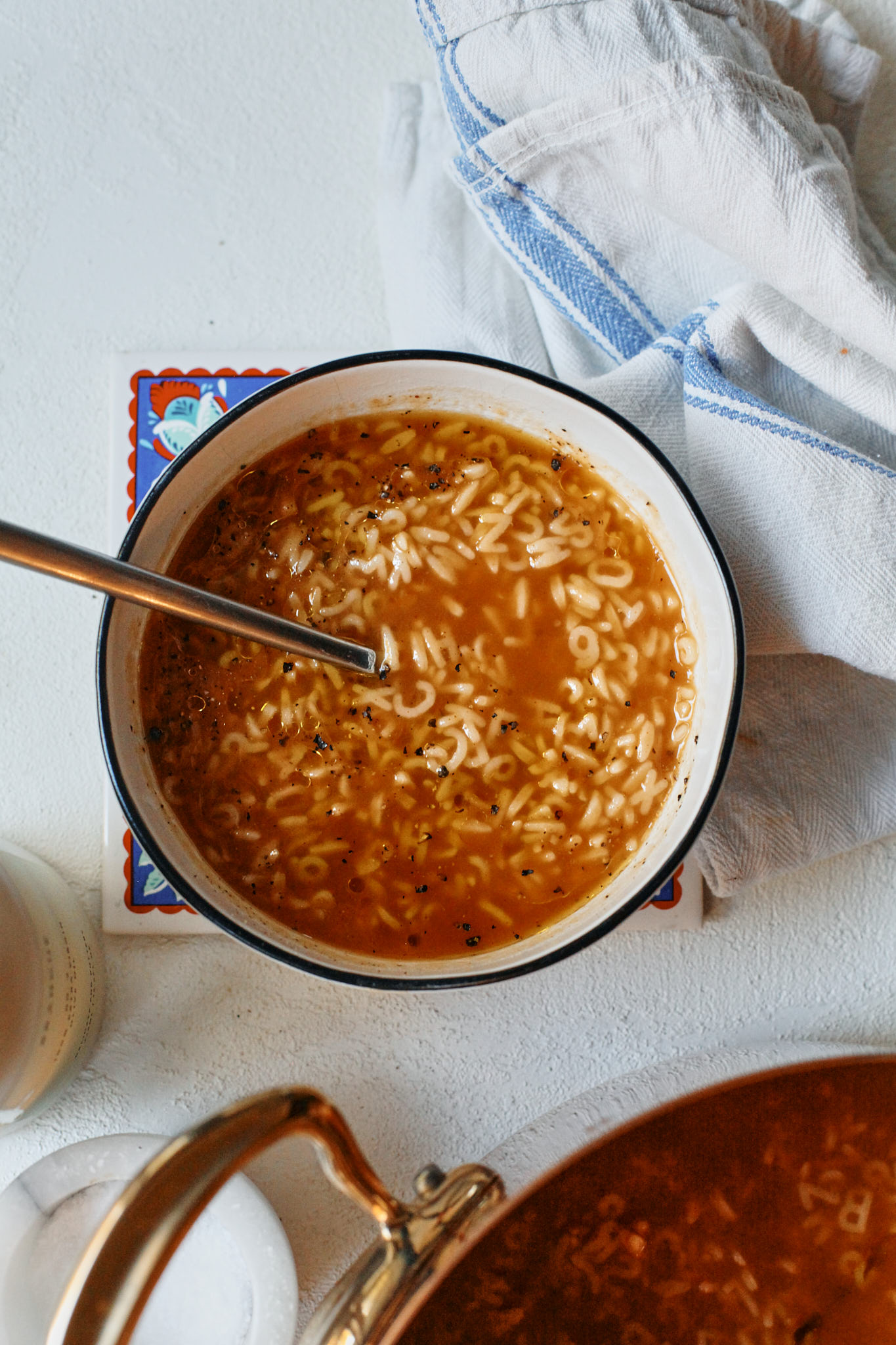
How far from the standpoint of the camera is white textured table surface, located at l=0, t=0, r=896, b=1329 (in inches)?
78.2

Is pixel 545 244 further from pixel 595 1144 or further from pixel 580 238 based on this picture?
pixel 595 1144

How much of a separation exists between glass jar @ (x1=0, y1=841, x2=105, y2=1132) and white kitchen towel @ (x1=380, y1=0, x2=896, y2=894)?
3.63 feet

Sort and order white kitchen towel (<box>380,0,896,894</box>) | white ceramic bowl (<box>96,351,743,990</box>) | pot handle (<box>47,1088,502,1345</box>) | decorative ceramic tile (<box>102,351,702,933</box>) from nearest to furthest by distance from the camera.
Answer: pot handle (<box>47,1088,502,1345</box>) → white ceramic bowl (<box>96,351,743,990</box>) → white kitchen towel (<box>380,0,896,894</box>) → decorative ceramic tile (<box>102,351,702,933</box>)

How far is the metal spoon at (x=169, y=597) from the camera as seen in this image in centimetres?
120

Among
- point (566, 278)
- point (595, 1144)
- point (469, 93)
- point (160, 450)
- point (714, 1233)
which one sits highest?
point (469, 93)

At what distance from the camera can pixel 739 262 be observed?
1.86 meters

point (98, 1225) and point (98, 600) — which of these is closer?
point (98, 1225)

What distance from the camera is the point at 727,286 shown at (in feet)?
6.30

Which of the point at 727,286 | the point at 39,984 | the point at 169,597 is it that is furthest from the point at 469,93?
the point at 39,984

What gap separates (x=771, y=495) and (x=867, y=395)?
0.24 m

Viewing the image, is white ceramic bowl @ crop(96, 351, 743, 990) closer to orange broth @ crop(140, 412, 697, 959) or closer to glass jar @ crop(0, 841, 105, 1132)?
orange broth @ crop(140, 412, 697, 959)

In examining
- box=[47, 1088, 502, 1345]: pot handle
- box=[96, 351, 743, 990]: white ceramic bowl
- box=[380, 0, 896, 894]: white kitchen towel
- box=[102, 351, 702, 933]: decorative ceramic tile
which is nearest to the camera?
box=[47, 1088, 502, 1345]: pot handle

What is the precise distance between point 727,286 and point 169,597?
3.80 ft

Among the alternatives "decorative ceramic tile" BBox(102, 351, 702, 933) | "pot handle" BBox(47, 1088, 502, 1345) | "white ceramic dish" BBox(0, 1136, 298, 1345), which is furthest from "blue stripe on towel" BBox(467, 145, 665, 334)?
"white ceramic dish" BBox(0, 1136, 298, 1345)
